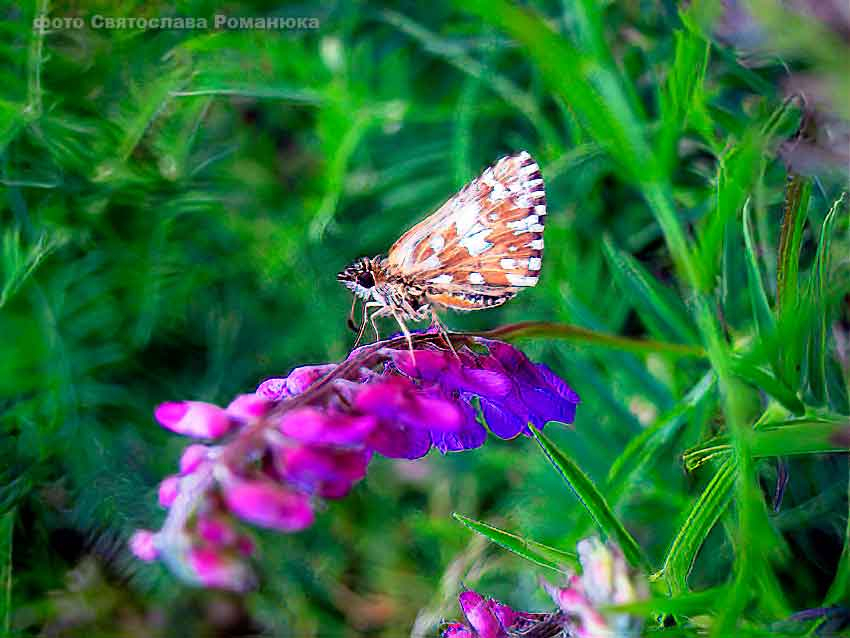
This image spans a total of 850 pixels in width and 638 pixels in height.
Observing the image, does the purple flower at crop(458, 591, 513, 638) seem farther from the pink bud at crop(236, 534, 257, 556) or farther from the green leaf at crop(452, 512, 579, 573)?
the pink bud at crop(236, 534, 257, 556)

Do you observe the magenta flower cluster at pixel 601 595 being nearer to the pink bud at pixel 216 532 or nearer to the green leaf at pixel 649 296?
the pink bud at pixel 216 532

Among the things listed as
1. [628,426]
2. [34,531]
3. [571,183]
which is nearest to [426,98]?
[571,183]

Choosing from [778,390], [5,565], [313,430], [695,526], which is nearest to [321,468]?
[313,430]

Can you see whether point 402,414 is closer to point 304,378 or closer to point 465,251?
point 304,378

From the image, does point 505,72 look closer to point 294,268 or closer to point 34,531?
point 294,268

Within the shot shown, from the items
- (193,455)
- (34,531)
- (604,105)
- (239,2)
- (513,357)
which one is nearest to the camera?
(193,455)

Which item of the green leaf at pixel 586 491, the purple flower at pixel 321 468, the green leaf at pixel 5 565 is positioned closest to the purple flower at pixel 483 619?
the green leaf at pixel 586 491

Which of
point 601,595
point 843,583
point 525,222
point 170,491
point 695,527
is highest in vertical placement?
point 525,222
